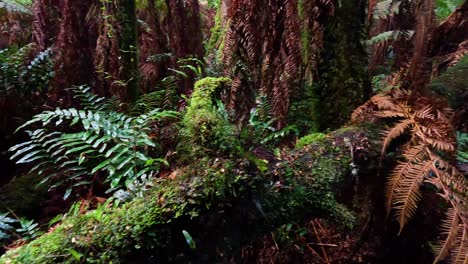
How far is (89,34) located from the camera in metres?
3.61

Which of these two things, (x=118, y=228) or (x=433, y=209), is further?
(x=433, y=209)

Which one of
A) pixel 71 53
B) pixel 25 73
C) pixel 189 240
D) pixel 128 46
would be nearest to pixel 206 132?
pixel 189 240

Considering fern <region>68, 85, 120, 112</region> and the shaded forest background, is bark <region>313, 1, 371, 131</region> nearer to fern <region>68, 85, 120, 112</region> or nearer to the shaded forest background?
the shaded forest background

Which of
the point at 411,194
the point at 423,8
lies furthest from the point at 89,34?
the point at 411,194

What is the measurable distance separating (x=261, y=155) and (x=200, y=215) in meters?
0.50

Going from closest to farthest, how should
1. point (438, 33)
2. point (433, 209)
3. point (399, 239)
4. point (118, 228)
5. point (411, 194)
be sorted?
point (118, 228) → point (411, 194) → point (433, 209) → point (399, 239) → point (438, 33)

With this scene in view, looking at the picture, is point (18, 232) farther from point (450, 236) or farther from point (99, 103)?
point (450, 236)

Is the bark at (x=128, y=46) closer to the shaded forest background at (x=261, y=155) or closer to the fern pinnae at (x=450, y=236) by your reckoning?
the shaded forest background at (x=261, y=155)

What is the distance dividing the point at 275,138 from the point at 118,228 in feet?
5.11

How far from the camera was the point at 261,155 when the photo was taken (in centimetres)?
186

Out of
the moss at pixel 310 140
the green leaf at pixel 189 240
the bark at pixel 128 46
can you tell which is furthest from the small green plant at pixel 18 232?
the moss at pixel 310 140

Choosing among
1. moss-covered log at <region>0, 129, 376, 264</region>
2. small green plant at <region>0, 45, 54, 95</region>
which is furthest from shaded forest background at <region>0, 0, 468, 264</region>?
small green plant at <region>0, 45, 54, 95</region>

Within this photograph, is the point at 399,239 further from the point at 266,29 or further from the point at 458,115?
the point at 266,29

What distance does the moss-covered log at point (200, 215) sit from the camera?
1.41 metres
